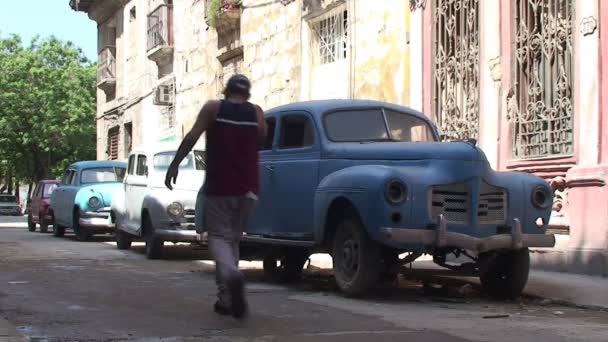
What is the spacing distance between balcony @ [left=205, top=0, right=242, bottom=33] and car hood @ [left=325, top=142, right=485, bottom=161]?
46.9ft

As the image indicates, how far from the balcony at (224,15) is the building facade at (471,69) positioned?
1.5 inches

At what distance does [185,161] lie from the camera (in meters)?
13.8

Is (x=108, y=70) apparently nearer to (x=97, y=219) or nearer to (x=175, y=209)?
(x=97, y=219)

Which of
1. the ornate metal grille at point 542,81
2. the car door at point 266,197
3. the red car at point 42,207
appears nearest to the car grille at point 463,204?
the car door at point 266,197

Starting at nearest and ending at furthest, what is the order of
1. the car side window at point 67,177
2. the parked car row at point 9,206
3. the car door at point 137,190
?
the car door at point 137,190 < the car side window at point 67,177 < the parked car row at point 9,206

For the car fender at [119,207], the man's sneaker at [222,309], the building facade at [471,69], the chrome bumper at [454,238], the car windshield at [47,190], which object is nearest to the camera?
the man's sneaker at [222,309]

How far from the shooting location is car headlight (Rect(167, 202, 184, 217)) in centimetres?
1280

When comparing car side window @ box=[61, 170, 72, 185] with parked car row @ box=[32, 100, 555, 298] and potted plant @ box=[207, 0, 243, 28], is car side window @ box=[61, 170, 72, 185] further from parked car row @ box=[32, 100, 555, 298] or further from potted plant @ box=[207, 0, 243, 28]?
parked car row @ box=[32, 100, 555, 298]

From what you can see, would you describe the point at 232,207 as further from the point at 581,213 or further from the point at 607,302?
the point at 581,213

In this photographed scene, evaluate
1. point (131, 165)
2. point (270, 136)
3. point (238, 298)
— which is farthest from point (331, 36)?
point (238, 298)

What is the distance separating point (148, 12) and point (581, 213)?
71.1 feet

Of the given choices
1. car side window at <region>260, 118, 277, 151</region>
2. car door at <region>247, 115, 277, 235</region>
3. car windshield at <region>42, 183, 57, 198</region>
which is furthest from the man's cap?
car windshield at <region>42, 183, 57, 198</region>

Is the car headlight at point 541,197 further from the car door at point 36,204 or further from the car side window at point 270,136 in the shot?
the car door at point 36,204

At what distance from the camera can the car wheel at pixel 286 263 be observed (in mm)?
9758
